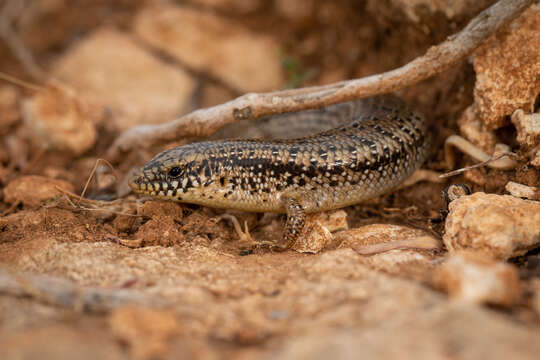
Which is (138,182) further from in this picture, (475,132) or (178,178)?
(475,132)

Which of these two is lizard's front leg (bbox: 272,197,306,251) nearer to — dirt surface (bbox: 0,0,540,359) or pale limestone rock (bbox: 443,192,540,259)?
dirt surface (bbox: 0,0,540,359)

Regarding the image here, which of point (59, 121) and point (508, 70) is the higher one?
point (508, 70)

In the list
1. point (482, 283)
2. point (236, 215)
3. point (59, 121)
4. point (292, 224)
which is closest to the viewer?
point (482, 283)

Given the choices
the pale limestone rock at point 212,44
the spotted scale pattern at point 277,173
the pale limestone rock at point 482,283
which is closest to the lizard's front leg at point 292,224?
the spotted scale pattern at point 277,173

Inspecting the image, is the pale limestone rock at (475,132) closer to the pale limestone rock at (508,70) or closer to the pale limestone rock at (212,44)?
the pale limestone rock at (508,70)

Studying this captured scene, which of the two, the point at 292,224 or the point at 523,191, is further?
the point at 292,224

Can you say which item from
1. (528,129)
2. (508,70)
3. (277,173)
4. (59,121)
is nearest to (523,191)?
(528,129)

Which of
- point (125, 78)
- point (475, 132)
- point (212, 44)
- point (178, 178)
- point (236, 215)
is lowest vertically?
point (236, 215)
